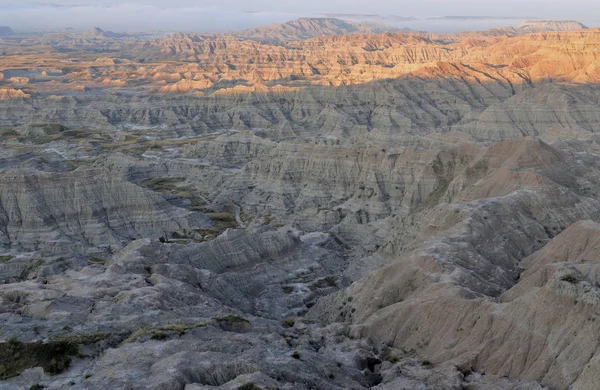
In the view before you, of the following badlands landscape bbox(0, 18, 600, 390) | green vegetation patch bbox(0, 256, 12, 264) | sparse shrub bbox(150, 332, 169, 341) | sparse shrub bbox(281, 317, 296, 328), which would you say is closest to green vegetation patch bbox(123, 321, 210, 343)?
sparse shrub bbox(150, 332, 169, 341)

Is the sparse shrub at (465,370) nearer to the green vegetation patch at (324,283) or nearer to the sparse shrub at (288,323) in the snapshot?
the sparse shrub at (288,323)

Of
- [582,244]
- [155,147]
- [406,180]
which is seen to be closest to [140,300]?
[582,244]

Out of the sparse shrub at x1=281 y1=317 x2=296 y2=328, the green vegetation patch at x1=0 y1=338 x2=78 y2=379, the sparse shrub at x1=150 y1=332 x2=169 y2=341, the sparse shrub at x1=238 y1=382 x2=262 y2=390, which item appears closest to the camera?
the sparse shrub at x1=238 y1=382 x2=262 y2=390

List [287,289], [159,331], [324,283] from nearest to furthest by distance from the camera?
[159,331] → [287,289] → [324,283]

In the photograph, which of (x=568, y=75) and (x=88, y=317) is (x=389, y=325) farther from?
(x=568, y=75)

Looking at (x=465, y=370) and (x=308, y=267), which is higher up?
(x=465, y=370)

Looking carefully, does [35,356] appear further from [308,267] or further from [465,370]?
[308,267]

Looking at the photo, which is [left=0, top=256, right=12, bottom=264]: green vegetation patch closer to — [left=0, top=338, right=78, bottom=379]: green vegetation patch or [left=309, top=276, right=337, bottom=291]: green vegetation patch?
[left=309, top=276, right=337, bottom=291]: green vegetation patch

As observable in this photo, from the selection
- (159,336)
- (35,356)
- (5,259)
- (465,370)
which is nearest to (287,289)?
(159,336)

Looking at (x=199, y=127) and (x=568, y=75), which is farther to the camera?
(x=568, y=75)

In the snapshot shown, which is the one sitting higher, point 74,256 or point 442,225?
point 442,225

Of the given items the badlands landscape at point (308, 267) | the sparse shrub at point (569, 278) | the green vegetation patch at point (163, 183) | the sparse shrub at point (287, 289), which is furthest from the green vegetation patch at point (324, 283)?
the green vegetation patch at point (163, 183)
